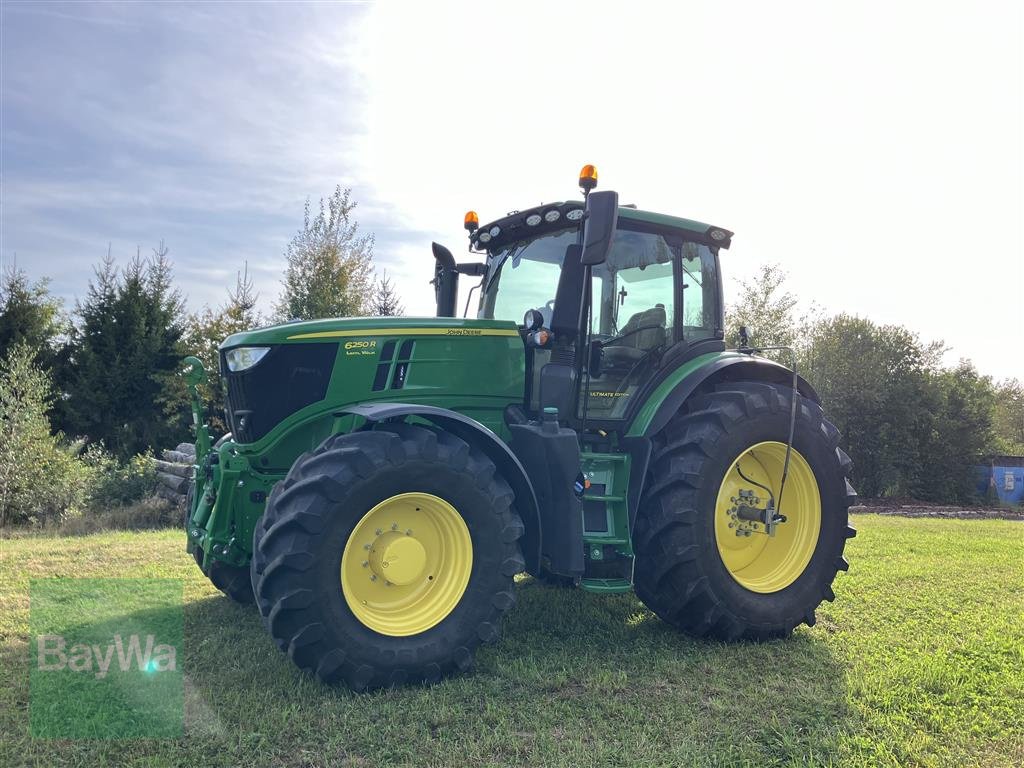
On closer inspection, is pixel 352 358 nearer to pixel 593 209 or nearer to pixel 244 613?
pixel 593 209

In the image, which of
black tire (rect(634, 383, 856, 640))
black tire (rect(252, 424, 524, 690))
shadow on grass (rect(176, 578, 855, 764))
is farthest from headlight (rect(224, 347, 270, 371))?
black tire (rect(634, 383, 856, 640))

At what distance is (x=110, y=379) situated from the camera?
19125mm

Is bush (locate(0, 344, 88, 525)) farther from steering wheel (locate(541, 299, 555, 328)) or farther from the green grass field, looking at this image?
steering wheel (locate(541, 299, 555, 328))

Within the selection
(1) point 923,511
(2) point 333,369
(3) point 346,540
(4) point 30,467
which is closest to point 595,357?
(2) point 333,369

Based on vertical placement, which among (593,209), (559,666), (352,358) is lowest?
(559,666)

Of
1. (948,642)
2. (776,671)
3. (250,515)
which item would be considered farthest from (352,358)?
(948,642)

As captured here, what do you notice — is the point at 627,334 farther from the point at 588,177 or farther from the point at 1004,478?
the point at 1004,478

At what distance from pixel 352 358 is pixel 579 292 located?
4.63ft

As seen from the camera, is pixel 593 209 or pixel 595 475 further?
pixel 595 475

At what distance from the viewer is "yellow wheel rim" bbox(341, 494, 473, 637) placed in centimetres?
386

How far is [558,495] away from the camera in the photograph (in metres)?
4.38

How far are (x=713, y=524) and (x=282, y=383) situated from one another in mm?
2673

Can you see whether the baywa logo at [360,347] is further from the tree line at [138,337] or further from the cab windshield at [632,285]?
the tree line at [138,337]

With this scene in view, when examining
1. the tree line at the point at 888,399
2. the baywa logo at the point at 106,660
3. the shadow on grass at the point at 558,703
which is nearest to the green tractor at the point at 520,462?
the shadow on grass at the point at 558,703
